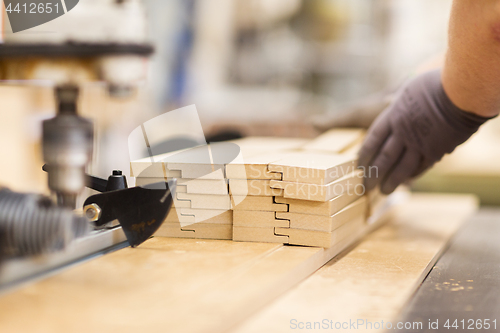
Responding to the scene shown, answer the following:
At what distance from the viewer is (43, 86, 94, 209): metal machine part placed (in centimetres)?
71

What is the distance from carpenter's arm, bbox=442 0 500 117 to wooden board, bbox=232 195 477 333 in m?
0.32

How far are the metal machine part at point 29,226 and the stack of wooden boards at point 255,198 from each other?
0.33 meters

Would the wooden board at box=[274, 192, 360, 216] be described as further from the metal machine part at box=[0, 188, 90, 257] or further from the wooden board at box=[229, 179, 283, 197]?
the metal machine part at box=[0, 188, 90, 257]

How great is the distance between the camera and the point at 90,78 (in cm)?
69

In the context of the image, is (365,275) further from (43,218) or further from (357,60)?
(357,60)

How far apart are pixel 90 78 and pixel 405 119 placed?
0.70m

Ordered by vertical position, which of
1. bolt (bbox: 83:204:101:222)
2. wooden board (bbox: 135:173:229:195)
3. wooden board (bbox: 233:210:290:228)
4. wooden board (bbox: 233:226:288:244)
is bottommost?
wooden board (bbox: 233:226:288:244)

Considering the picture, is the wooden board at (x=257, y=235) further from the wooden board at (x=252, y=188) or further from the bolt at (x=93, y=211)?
the bolt at (x=93, y=211)

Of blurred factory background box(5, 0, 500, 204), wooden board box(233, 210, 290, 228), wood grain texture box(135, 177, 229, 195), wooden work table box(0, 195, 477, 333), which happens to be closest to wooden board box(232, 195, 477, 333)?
wooden work table box(0, 195, 477, 333)

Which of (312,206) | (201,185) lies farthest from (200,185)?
(312,206)

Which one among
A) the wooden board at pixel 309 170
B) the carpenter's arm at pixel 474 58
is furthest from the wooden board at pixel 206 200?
the carpenter's arm at pixel 474 58

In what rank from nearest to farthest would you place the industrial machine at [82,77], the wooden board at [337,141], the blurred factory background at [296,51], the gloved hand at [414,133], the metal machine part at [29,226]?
the metal machine part at [29,226]
the industrial machine at [82,77]
the gloved hand at [414,133]
the wooden board at [337,141]
the blurred factory background at [296,51]

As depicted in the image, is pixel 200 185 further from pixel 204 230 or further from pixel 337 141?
pixel 337 141

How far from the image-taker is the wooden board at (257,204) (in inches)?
30.4
